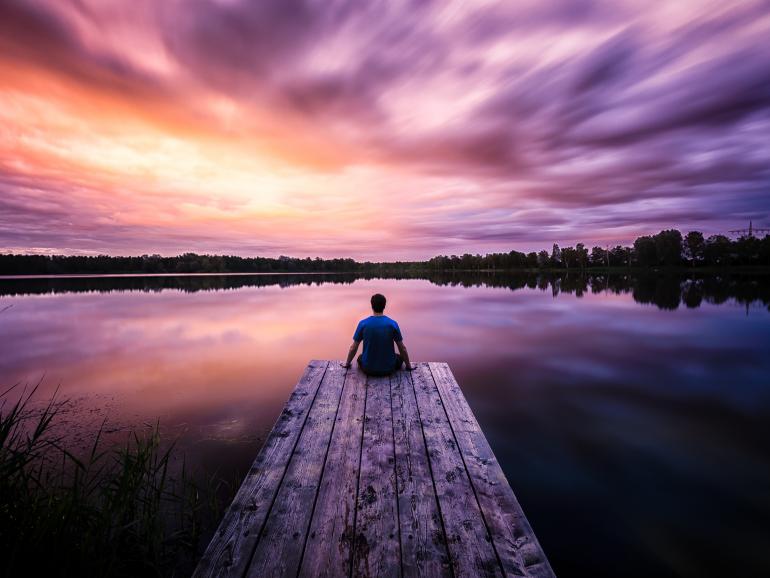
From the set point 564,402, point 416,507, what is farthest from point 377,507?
point 564,402

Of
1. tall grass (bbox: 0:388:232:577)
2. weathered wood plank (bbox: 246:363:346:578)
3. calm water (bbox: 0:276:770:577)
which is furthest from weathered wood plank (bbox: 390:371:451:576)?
tall grass (bbox: 0:388:232:577)

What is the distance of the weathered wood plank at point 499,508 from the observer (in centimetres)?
262

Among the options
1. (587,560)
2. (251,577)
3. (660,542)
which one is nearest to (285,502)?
(251,577)

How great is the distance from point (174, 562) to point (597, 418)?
26.5ft

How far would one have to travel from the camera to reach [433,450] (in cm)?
427

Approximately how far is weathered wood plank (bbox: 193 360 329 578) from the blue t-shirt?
1.80 m

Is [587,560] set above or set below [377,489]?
below

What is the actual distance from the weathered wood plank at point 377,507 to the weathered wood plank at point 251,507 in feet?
2.85

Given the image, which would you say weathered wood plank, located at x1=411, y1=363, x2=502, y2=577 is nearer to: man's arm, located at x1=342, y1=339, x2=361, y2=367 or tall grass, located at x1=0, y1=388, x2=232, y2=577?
man's arm, located at x1=342, y1=339, x2=361, y2=367

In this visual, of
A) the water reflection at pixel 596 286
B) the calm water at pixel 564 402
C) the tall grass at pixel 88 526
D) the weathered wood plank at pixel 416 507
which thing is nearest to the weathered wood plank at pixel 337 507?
the weathered wood plank at pixel 416 507

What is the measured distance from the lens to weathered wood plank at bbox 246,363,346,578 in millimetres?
2604

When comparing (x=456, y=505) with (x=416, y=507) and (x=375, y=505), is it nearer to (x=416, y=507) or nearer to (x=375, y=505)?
(x=416, y=507)

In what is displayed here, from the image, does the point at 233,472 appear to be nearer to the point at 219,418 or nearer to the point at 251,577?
the point at 219,418

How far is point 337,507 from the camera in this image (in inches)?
127
